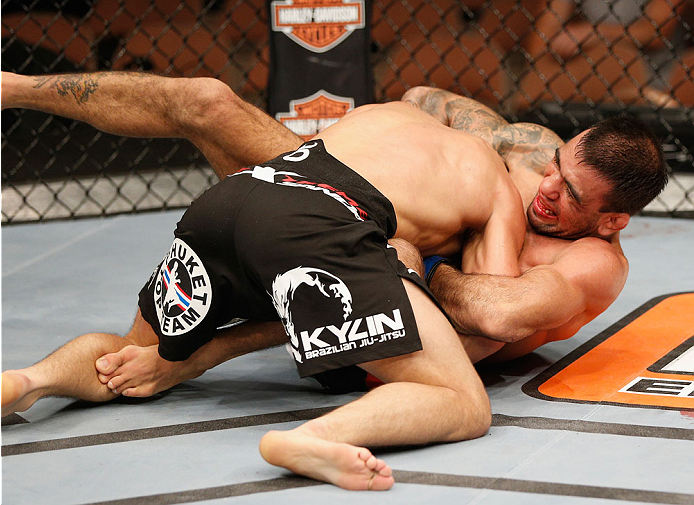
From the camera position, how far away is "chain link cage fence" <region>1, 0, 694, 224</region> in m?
3.52

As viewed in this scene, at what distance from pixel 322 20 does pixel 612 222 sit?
1355mm

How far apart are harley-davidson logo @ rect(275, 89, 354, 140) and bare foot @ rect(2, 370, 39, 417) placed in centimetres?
156

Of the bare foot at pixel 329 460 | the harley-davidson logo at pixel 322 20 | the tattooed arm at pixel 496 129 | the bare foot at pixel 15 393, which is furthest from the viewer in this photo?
the harley-davidson logo at pixel 322 20

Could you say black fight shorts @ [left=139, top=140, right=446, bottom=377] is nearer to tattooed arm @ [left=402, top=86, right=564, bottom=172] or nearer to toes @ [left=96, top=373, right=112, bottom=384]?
toes @ [left=96, top=373, right=112, bottom=384]

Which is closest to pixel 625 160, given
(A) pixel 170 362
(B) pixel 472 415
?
(B) pixel 472 415

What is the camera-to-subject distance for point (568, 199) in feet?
5.70

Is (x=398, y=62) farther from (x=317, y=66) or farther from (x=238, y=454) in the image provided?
(x=238, y=454)

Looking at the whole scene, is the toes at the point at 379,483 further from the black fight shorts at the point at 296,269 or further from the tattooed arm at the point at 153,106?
the tattooed arm at the point at 153,106

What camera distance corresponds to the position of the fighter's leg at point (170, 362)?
5.21 feet

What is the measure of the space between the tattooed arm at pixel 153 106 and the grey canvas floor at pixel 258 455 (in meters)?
0.49

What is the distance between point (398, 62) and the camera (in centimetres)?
397

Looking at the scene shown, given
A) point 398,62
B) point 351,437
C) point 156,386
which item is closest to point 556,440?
point 351,437

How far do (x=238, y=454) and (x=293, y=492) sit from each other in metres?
0.17

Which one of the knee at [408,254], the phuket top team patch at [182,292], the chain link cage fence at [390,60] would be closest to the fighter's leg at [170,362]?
the phuket top team patch at [182,292]
